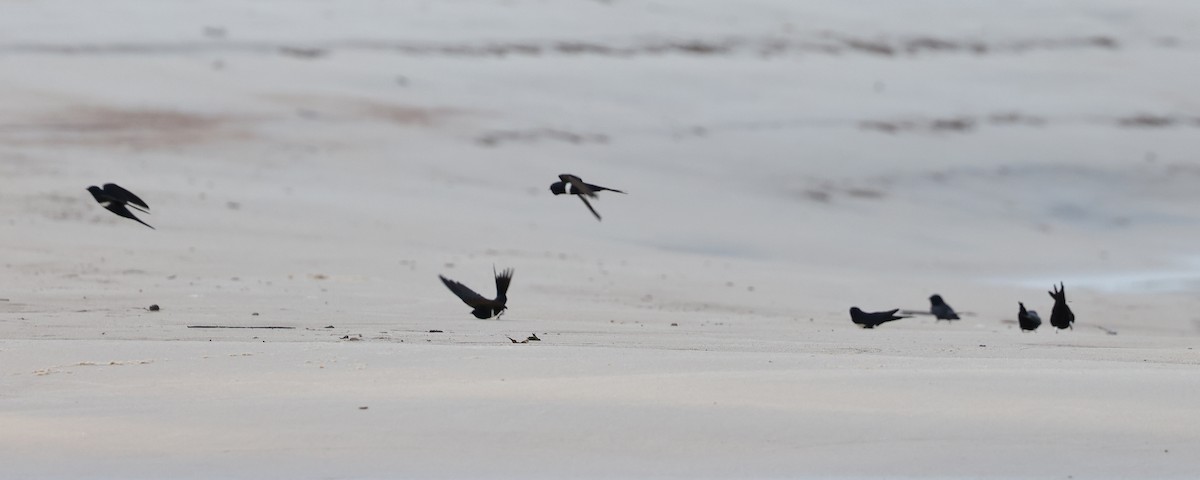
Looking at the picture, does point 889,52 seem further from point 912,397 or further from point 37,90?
point 912,397

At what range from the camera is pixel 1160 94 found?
15.7m

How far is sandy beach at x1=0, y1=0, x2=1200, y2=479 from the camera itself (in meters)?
3.79

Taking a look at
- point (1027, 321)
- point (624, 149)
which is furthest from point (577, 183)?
point (624, 149)

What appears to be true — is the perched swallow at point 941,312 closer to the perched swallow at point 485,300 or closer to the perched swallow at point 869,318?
the perched swallow at point 869,318

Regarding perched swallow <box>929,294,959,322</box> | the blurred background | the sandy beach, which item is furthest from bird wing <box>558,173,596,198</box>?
perched swallow <box>929,294,959,322</box>

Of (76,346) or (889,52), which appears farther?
(889,52)

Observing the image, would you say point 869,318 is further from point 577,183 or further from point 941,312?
point 577,183

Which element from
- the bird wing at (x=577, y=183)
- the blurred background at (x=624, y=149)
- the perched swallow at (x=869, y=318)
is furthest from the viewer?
the blurred background at (x=624, y=149)

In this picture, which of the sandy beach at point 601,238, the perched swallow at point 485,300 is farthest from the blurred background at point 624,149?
the perched swallow at point 485,300

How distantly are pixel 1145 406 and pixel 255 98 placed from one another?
1087 centimetres

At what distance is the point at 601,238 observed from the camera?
10406mm

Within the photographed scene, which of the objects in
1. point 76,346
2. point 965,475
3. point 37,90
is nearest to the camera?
point 965,475

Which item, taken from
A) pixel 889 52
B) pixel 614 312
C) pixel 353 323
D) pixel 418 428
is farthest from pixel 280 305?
pixel 889 52

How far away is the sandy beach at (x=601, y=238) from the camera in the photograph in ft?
12.5
